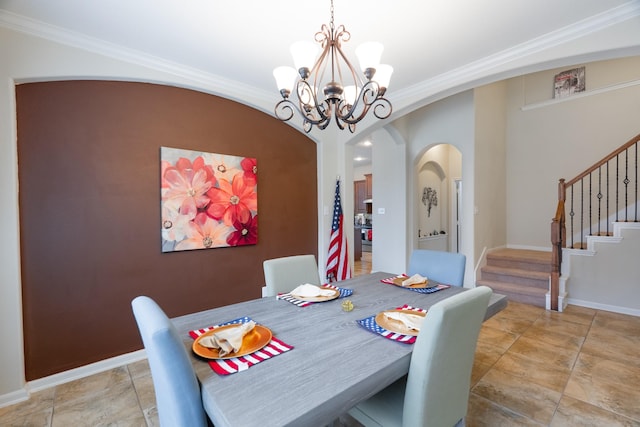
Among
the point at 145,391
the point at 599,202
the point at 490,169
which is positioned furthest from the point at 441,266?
the point at 599,202

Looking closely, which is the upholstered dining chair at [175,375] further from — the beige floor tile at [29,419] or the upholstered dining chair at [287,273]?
the beige floor tile at [29,419]

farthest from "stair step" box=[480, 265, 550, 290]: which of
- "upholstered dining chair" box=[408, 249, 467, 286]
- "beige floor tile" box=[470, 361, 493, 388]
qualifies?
"upholstered dining chair" box=[408, 249, 467, 286]

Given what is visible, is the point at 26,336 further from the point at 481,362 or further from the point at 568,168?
the point at 568,168

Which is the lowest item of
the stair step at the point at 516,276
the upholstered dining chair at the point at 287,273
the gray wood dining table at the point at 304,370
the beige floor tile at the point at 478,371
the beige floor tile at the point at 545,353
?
the beige floor tile at the point at 478,371

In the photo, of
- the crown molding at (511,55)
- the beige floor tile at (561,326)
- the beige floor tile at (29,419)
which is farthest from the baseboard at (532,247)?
the beige floor tile at (29,419)

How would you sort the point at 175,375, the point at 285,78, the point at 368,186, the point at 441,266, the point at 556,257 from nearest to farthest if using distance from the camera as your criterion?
the point at 175,375 → the point at 285,78 → the point at 441,266 → the point at 556,257 → the point at 368,186

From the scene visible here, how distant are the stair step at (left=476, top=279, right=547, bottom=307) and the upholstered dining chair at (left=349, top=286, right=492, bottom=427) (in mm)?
3381

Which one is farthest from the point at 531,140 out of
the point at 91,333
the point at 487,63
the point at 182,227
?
the point at 91,333

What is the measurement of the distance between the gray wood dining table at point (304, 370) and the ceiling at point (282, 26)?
1930mm

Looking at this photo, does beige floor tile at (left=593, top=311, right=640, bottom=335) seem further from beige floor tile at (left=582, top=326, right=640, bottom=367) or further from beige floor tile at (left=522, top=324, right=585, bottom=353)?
beige floor tile at (left=522, top=324, right=585, bottom=353)

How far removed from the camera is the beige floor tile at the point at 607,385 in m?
1.94

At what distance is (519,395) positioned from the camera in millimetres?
2051

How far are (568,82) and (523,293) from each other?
3823 mm

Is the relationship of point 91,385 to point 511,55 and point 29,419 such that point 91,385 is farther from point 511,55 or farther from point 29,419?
point 511,55
